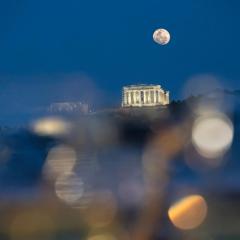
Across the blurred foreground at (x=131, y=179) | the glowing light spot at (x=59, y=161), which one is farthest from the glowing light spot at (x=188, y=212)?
the glowing light spot at (x=59, y=161)

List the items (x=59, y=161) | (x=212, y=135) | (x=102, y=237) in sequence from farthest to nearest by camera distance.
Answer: (x=212, y=135), (x=59, y=161), (x=102, y=237)

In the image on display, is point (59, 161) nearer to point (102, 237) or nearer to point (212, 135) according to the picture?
point (212, 135)

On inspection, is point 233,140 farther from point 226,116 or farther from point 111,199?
point 111,199

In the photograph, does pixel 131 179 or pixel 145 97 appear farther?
pixel 145 97

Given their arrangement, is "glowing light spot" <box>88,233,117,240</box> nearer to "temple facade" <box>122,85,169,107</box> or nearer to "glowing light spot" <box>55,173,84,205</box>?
"glowing light spot" <box>55,173,84,205</box>

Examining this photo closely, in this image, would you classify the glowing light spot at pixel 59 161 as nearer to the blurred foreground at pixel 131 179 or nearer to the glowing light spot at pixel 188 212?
the blurred foreground at pixel 131 179

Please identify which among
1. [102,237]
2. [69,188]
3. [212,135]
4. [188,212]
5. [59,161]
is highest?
[212,135]

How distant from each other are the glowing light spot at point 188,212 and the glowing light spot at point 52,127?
400 centimetres

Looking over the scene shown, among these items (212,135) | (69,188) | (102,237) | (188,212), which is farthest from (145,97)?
(102,237)

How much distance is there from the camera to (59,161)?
46.9 feet

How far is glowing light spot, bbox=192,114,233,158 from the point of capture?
47.1ft

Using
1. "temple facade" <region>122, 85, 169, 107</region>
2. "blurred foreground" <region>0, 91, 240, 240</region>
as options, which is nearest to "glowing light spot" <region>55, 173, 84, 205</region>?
"blurred foreground" <region>0, 91, 240, 240</region>

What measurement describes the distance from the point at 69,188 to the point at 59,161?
1363mm

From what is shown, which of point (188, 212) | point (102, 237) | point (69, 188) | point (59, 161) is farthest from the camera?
point (59, 161)
